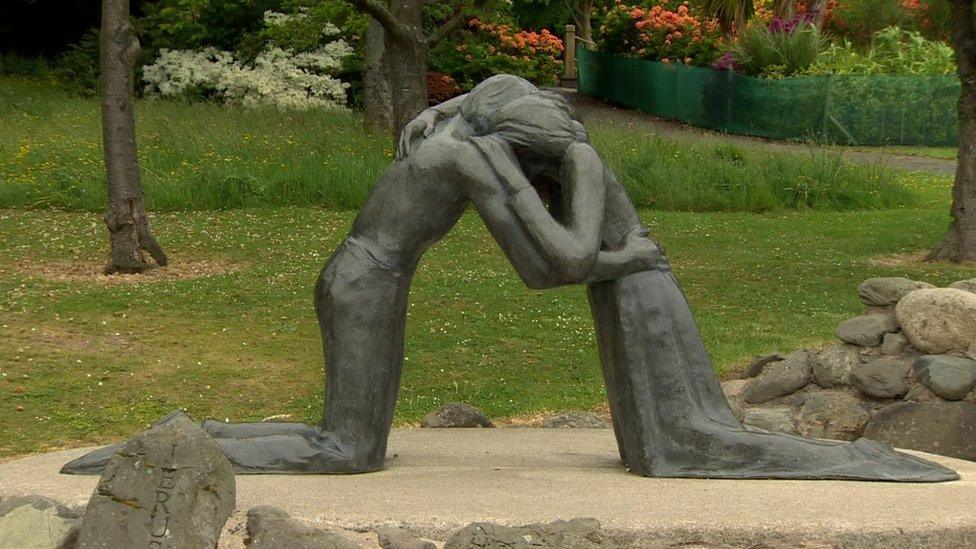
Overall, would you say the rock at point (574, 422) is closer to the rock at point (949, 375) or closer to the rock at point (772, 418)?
the rock at point (772, 418)

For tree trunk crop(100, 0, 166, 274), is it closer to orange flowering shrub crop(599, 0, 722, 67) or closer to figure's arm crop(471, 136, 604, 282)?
figure's arm crop(471, 136, 604, 282)

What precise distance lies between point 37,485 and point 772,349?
221 inches

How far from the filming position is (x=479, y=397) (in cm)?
787

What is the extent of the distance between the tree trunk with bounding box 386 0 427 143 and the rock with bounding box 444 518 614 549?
934 cm

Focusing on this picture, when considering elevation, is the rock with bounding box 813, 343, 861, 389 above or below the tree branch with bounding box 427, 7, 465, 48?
below

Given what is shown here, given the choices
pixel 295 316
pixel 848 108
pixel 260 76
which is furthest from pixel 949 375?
pixel 848 108

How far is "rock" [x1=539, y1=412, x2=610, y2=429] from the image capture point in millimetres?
6918

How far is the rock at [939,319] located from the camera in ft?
21.5

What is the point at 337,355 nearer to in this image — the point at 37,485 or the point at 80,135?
the point at 37,485

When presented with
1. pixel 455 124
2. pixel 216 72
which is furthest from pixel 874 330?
pixel 216 72

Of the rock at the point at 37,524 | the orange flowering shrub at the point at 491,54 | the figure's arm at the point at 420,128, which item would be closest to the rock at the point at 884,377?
the figure's arm at the point at 420,128

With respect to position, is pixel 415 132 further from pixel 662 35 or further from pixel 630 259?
pixel 662 35

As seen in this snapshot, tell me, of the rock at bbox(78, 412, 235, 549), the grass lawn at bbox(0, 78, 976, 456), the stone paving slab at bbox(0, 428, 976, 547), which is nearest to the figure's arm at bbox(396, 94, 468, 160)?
the stone paving slab at bbox(0, 428, 976, 547)

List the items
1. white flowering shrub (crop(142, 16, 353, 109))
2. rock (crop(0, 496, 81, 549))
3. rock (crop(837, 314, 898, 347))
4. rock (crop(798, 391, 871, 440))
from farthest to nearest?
white flowering shrub (crop(142, 16, 353, 109)) → rock (crop(837, 314, 898, 347)) → rock (crop(798, 391, 871, 440)) → rock (crop(0, 496, 81, 549))
